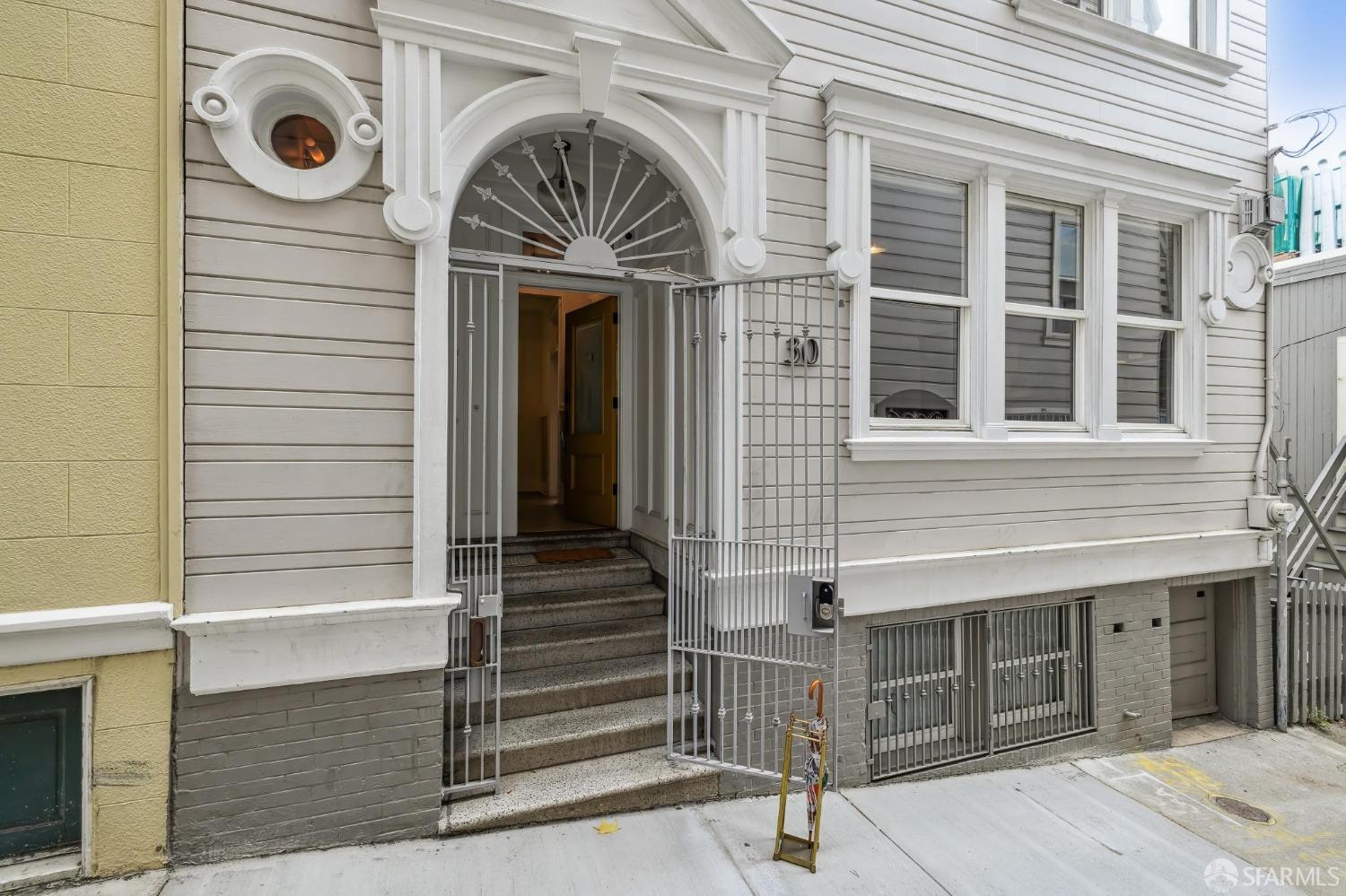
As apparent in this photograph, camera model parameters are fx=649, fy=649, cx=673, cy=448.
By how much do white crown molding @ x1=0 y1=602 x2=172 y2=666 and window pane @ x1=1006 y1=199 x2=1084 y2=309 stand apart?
510cm

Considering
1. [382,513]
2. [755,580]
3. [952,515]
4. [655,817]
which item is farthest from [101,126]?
[952,515]

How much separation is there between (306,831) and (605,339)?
12.5 feet

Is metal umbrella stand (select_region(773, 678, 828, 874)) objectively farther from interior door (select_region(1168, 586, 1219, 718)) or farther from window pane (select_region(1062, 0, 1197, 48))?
window pane (select_region(1062, 0, 1197, 48))

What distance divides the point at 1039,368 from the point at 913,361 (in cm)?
113

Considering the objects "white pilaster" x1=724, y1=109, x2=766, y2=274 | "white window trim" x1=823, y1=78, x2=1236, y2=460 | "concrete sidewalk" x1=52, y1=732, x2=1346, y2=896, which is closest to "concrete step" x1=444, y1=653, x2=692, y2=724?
"concrete sidewalk" x1=52, y1=732, x2=1346, y2=896

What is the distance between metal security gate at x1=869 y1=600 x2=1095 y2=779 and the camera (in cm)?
403

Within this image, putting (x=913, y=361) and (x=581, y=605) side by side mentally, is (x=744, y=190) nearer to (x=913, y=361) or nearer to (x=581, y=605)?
(x=913, y=361)

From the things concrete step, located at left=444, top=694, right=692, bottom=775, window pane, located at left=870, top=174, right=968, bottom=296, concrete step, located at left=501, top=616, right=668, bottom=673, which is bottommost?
concrete step, located at left=444, top=694, right=692, bottom=775

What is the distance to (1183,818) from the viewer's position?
11.9 feet

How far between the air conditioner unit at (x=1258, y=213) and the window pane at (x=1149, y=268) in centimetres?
56

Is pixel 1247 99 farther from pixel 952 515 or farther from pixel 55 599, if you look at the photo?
pixel 55 599

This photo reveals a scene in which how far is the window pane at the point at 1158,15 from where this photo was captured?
4840 millimetres

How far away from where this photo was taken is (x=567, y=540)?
4.91m

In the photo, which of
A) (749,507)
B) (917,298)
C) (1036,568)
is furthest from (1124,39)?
(749,507)
